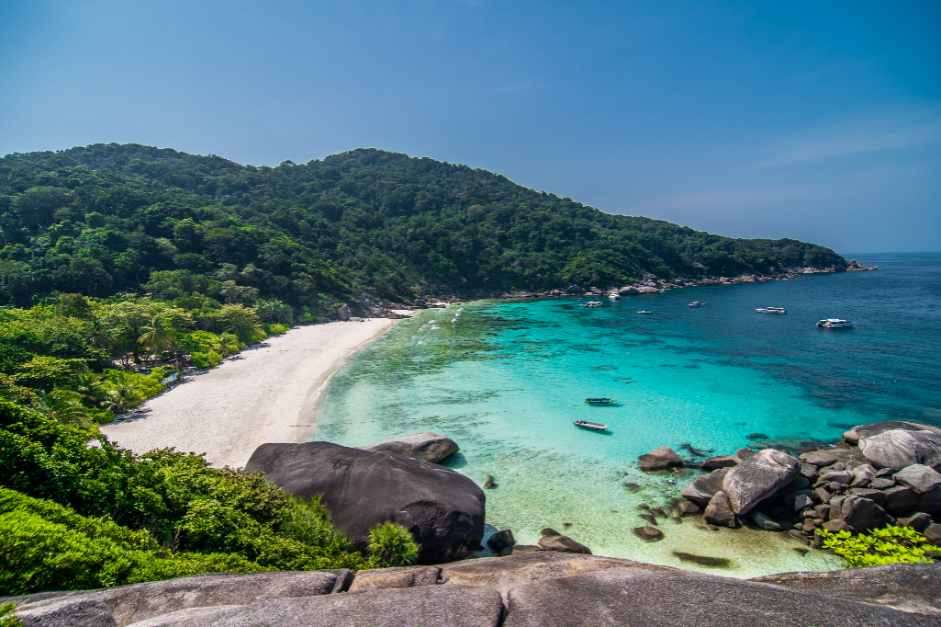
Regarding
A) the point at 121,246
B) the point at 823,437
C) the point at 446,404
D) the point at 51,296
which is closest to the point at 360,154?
the point at 121,246

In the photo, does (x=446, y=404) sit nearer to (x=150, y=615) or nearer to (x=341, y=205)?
(x=150, y=615)

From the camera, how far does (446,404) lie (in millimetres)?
25859

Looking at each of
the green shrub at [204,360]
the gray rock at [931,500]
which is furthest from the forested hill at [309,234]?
the gray rock at [931,500]

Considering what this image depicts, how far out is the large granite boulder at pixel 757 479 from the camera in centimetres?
1345

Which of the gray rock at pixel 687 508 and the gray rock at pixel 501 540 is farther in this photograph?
the gray rock at pixel 687 508

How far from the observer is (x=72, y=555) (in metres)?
5.82

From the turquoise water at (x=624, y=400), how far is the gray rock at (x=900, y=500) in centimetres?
347

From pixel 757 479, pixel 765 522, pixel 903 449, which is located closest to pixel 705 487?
pixel 757 479

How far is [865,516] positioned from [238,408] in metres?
28.5

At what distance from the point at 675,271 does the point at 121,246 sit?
12518 cm

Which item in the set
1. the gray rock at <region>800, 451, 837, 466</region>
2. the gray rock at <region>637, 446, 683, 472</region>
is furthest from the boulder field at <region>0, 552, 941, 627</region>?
the gray rock at <region>800, 451, 837, 466</region>

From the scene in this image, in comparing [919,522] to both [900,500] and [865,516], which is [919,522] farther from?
[865,516]

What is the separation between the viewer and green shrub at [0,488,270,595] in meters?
5.40

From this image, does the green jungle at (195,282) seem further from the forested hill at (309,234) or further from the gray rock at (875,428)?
the gray rock at (875,428)
